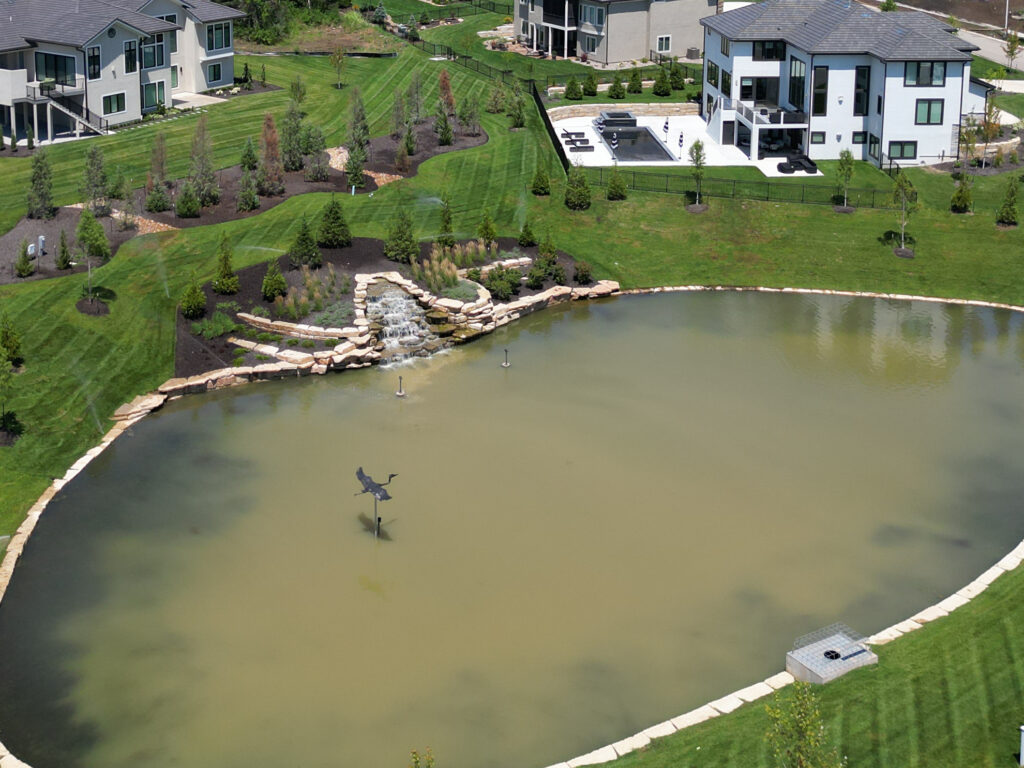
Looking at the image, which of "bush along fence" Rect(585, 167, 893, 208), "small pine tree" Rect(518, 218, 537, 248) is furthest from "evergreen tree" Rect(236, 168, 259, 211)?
"bush along fence" Rect(585, 167, 893, 208)

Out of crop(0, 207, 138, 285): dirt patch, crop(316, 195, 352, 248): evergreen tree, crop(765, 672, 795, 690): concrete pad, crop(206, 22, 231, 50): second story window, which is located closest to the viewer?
crop(765, 672, 795, 690): concrete pad

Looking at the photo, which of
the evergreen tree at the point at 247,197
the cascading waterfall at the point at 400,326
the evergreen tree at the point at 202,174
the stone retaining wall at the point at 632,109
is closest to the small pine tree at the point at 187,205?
the evergreen tree at the point at 202,174

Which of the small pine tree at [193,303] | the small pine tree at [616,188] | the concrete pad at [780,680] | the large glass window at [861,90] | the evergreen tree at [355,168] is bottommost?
the concrete pad at [780,680]

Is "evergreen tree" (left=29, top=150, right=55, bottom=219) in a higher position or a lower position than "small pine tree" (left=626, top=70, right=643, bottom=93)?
lower

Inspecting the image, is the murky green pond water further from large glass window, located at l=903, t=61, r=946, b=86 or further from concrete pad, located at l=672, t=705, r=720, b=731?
large glass window, located at l=903, t=61, r=946, b=86

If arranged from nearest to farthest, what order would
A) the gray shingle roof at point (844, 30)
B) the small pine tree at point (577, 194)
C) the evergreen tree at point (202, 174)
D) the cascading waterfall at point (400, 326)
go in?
the cascading waterfall at point (400, 326) < the evergreen tree at point (202, 174) < the small pine tree at point (577, 194) < the gray shingle roof at point (844, 30)

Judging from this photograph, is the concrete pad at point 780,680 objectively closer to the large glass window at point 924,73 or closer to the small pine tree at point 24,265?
the small pine tree at point 24,265

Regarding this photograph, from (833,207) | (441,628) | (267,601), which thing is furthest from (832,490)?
(833,207)
